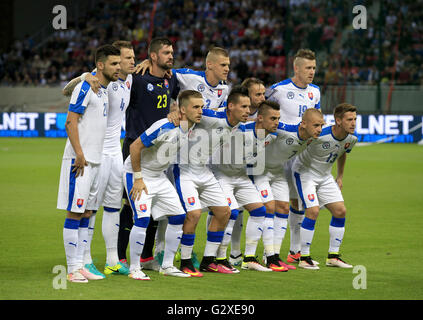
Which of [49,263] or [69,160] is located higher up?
[69,160]

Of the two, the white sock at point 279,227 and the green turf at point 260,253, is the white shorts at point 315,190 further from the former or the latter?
the green turf at point 260,253

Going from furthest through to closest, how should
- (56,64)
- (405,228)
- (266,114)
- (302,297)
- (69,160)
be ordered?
(56,64)
(405,228)
(266,114)
(69,160)
(302,297)

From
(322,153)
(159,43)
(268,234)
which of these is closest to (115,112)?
(159,43)

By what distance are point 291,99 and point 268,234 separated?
5.66 ft

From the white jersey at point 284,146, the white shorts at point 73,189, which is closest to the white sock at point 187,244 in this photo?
the white shorts at point 73,189

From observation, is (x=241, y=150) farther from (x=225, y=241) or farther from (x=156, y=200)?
(x=156, y=200)

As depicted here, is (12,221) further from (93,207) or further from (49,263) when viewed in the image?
(93,207)

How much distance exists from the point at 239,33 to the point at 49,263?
27272 mm

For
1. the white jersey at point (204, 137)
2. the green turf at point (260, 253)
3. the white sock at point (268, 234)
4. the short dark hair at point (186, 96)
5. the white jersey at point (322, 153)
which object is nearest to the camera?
the green turf at point (260, 253)

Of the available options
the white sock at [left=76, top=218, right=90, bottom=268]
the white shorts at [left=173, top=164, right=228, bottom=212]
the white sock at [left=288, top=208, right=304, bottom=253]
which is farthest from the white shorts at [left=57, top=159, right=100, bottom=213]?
the white sock at [left=288, top=208, right=304, bottom=253]

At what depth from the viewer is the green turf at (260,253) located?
6039mm

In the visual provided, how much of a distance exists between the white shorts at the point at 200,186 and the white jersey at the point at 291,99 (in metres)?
1.55

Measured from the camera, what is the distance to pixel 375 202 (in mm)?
12750

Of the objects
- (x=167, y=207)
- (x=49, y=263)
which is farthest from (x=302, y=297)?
(x=49, y=263)
